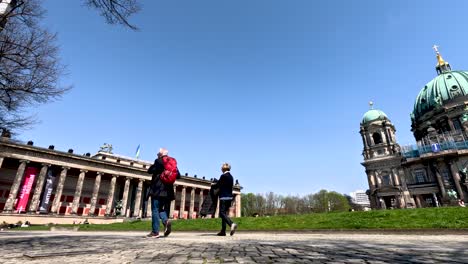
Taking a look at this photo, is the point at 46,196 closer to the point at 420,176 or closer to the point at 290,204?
the point at 420,176

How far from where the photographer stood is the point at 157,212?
23.0ft

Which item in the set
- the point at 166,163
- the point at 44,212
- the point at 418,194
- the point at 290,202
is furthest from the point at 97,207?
the point at 290,202

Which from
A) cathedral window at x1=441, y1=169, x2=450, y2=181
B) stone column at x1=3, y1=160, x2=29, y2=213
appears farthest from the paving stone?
cathedral window at x1=441, y1=169, x2=450, y2=181

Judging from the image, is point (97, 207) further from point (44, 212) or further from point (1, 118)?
point (1, 118)

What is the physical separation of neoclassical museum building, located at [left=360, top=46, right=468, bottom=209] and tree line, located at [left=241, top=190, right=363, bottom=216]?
5670 centimetres

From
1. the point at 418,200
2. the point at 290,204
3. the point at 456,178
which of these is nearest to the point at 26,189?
the point at 418,200

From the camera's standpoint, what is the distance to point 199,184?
64.1 m

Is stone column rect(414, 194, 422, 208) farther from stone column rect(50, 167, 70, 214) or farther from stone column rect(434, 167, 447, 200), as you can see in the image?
stone column rect(50, 167, 70, 214)

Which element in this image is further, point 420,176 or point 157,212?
point 420,176

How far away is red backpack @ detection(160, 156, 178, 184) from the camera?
7066mm

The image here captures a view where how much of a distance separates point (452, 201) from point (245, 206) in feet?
265

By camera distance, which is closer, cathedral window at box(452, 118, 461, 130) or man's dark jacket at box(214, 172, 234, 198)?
man's dark jacket at box(214, 172, 234, 198)

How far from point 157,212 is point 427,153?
6284cm

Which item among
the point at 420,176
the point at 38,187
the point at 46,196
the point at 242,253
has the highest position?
the point at 420,176
